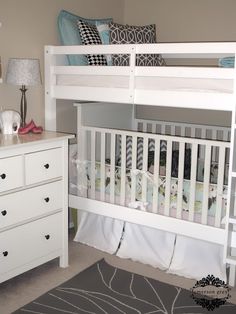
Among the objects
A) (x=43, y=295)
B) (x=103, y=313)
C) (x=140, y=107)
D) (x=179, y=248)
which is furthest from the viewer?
(x=140, y=107)

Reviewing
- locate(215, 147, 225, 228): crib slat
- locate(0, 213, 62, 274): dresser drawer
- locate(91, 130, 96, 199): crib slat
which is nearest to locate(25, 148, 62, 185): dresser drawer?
locate(0, 213, 62, 274): dresser drawer

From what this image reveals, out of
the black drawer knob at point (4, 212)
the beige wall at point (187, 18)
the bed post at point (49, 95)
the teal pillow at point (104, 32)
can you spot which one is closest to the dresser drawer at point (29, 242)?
the black drawer knob at point (4, 212)

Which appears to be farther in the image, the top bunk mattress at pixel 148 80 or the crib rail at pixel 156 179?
the crib rail at pixel 156 179

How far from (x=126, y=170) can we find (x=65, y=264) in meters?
0.80

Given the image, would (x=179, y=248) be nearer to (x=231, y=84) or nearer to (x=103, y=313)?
(x=103, y=313)

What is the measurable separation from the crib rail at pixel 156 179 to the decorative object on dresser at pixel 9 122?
1.86 feet

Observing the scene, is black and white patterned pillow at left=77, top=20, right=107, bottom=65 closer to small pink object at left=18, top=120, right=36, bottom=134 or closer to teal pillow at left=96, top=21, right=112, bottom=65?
teal pillow at left=96, top=21, right=112, bottom=65

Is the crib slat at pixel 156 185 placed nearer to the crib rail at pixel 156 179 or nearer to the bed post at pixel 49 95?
the crib rail at pixel 156 179

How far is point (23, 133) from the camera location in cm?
278

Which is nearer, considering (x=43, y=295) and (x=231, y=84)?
(x=231, y=84)

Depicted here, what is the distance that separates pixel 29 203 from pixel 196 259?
112cm

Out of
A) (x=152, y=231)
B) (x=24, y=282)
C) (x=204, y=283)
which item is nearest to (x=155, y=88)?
(x=152, y=231)

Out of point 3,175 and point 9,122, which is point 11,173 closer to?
point 3,175

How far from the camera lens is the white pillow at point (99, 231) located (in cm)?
313
